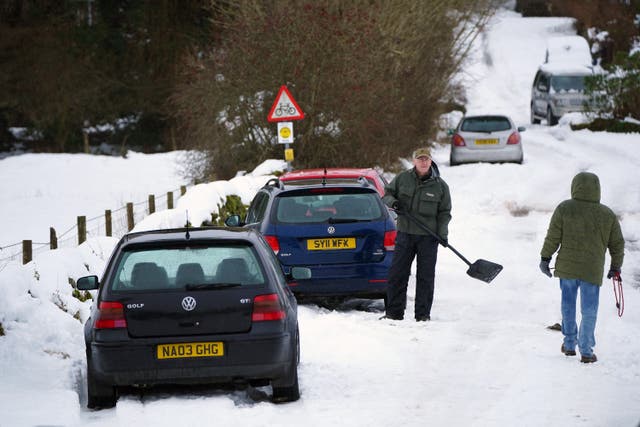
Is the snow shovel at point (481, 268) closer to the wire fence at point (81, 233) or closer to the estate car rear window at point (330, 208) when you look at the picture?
the estate car rear window at point (330, 208)

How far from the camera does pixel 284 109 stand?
2081 cm

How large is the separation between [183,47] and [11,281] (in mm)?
39785

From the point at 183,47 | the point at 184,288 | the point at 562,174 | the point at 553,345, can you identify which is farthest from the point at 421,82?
the point at 184,288

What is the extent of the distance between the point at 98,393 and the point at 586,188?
168 inches

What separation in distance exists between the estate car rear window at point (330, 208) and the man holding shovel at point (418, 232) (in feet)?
1.85

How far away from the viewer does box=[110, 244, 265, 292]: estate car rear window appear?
804 cm

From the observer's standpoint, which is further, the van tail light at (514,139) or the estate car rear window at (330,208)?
the van tail light at (514,139)

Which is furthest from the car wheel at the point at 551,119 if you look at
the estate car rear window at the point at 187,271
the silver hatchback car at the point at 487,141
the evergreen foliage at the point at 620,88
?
the estate car rear window at the point at 187,271

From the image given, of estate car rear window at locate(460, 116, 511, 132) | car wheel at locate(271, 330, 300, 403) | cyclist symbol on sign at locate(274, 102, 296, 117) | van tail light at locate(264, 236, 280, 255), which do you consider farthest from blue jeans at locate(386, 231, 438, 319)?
estate car rear window at locate(460, 116, 511, 132)

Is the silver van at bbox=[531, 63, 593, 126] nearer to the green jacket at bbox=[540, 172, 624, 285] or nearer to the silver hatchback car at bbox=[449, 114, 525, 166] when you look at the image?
the silver hatchback car at bbox=[449, 114, 525, 166]

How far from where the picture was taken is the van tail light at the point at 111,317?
788cm

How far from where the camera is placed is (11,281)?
9.72 metres

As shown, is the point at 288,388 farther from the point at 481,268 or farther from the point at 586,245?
the point at 481,268

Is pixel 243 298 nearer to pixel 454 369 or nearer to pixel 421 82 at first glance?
pixel 454 369
